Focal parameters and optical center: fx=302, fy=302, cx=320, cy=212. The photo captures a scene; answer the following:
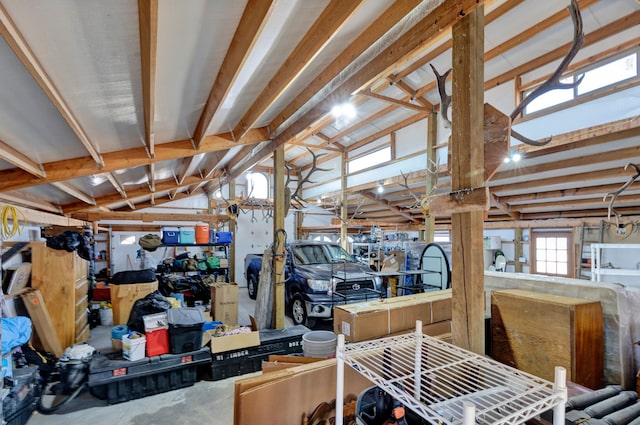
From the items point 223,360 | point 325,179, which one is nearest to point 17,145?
point 223,360

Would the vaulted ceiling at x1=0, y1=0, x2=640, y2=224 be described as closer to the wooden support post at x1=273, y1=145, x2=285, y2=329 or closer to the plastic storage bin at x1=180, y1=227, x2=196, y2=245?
the wooden support post at x1=273, y1=145, x2=285, y2=329

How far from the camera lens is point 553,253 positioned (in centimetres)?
730

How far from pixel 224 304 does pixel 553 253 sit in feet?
25.0

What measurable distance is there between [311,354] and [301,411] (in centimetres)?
77

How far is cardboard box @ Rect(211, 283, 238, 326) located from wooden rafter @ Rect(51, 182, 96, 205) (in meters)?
2.25

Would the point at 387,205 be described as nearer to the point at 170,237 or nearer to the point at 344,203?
the point at 344,203

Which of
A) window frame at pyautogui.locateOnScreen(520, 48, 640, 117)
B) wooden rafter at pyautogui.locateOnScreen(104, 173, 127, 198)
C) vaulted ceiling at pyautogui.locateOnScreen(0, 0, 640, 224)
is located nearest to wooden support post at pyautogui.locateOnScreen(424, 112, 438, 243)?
vaulted ceiling at pyautogui.locateOnScreen(0, 0, 640, 224)

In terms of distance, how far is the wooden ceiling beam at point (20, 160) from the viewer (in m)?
1.94

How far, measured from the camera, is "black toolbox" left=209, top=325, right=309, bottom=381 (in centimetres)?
316

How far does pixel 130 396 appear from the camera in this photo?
2.79 m

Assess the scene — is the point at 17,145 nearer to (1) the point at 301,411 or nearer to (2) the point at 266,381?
(2) the point at 266,381

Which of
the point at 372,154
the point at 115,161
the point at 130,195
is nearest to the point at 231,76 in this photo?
the point at 115,161

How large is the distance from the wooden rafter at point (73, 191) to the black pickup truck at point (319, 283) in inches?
110

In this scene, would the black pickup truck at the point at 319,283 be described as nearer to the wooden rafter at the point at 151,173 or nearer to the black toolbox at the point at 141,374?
the black toolbox at the point at 141,374
